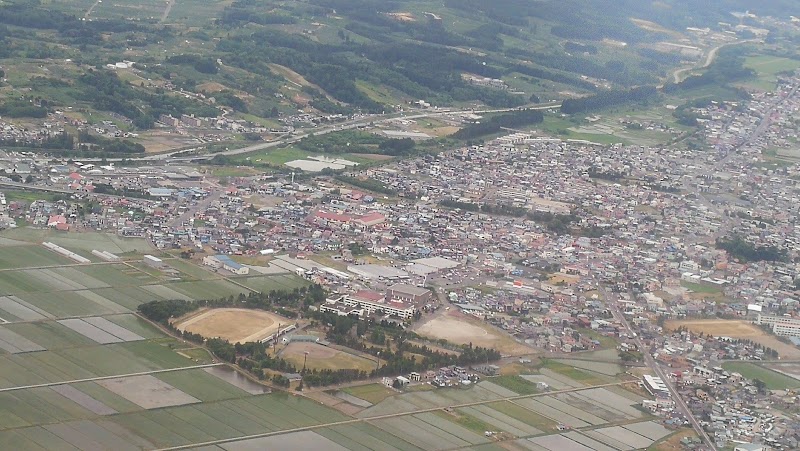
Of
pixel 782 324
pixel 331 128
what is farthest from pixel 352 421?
pixel 331 128

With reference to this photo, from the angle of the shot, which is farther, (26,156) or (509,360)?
(26,156)

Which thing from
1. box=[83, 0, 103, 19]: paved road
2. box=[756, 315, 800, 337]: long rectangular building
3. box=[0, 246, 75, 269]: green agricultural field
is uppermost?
box=[83, 0, 103, 19]: paved road

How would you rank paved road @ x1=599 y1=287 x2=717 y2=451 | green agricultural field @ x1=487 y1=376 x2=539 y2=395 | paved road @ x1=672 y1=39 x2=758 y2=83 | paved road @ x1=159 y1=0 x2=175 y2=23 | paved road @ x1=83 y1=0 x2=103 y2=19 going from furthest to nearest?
paved road @ x1=672 y1=39 x2=758 y2=83 < paved road @ x1=159 y1=0 x2=175 y2=23 < paved road @ x1=83 y1=0 x2=103 y2=19 < green agricultural field @ x1=487 y1=376 x2=539 y2=395 < paved road @ x1=599 y1=287 x2=717 y2=451

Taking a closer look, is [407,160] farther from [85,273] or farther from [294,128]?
[85,273]

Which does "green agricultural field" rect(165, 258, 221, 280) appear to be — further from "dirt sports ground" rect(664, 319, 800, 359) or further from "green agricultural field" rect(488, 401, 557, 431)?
"dirt sports ground" rect(664, 319, 800, 359)

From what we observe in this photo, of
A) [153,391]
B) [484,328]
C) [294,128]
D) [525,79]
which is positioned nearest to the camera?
[153,391]

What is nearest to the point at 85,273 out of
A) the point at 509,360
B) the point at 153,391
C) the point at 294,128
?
the point at 153,391

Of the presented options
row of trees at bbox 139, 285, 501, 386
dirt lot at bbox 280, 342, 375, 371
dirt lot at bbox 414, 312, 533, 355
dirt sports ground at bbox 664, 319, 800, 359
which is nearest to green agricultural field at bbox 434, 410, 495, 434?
row of trees at bbox 139, 285, 501, 386
